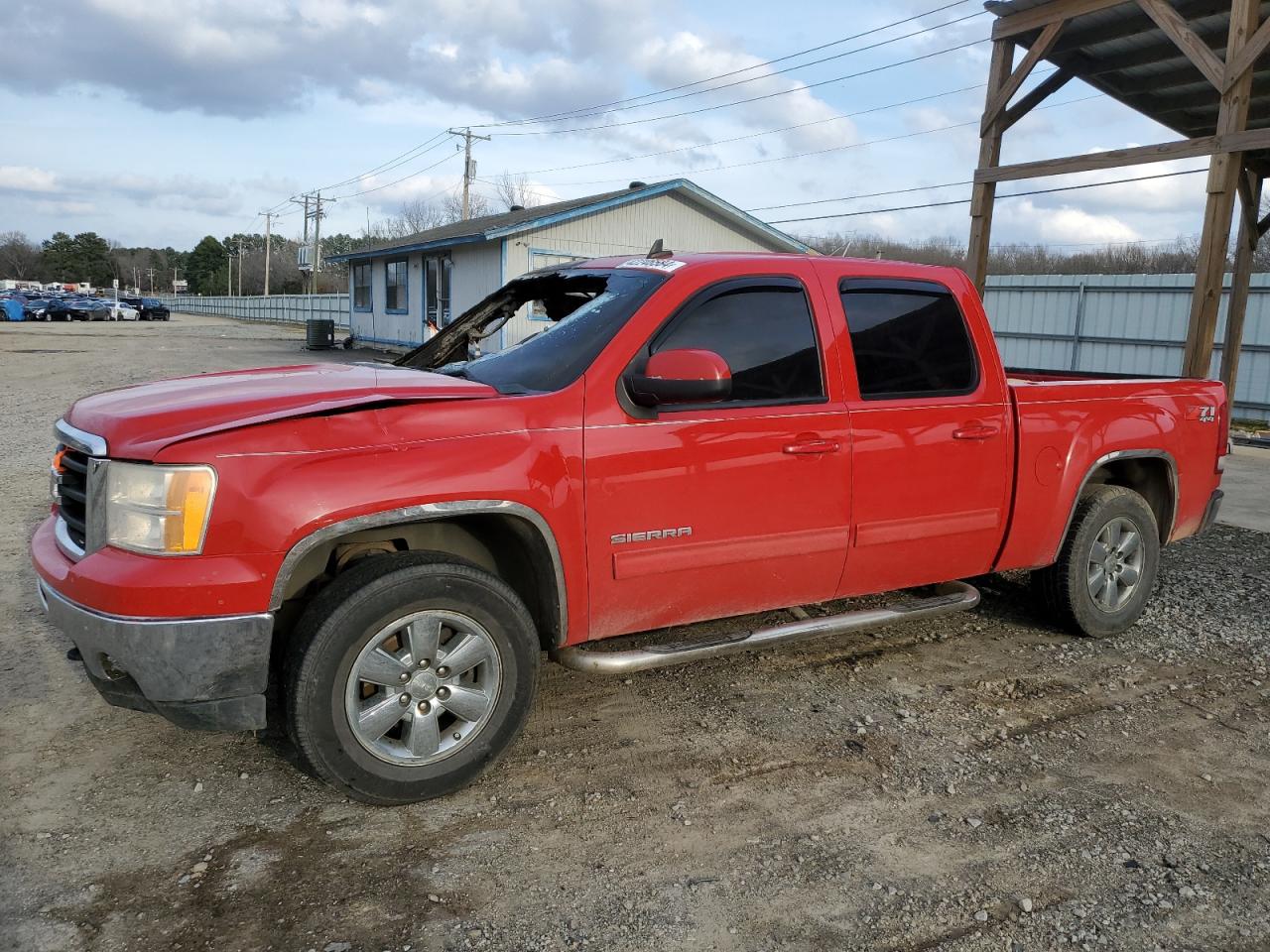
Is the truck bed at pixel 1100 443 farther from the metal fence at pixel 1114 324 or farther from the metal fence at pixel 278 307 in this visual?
the metal fence at pixel 278 307

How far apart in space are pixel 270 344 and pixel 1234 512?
32026mm

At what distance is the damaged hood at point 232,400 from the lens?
2.98 m

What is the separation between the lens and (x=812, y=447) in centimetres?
389

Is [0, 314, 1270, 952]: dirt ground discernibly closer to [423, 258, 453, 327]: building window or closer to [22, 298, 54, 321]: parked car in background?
[423, 258, 453, 327]: building window

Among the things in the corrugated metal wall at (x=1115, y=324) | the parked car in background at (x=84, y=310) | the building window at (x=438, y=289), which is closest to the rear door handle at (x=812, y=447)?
the corrugated metal wall at (x=1115, y=324)

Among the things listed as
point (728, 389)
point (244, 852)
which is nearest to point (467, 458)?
point (728, 389)

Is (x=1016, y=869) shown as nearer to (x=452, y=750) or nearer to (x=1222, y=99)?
(x=452, y=750)

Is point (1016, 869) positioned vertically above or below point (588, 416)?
below

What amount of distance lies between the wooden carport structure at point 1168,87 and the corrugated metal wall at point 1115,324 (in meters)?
2.52

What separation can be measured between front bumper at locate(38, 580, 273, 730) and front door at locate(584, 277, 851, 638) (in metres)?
1.17

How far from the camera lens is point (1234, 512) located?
8633mm

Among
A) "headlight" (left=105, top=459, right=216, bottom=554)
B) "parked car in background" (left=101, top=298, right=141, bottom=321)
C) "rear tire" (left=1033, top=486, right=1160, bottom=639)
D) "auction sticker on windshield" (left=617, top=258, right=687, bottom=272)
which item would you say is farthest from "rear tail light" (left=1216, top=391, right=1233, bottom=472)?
"parked car in background" (left=101, top=298, right=141, bottom=321)

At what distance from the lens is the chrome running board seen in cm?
359

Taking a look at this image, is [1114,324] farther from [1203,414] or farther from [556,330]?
[556,330]
